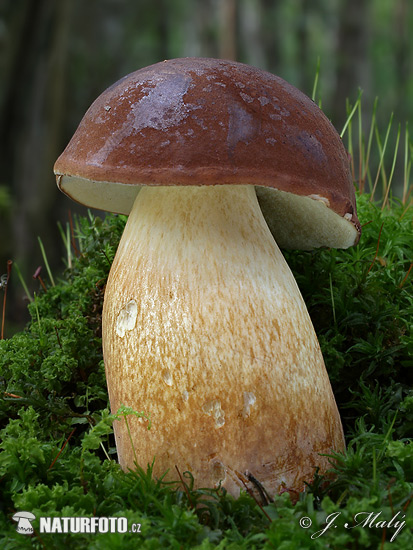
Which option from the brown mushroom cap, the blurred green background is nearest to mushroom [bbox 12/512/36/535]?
the brown mushroom cap

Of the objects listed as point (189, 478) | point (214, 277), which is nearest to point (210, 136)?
point (214, 277)

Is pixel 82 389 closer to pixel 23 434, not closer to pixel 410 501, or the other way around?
pixel 23 434

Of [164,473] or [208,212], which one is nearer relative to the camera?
[164,473]

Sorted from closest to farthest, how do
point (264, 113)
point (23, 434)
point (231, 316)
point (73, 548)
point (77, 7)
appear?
point (73, 548) < point (264, 113) < point (231, 316) < point (23, 434) < point (77, 7)

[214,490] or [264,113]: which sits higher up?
[264,113]

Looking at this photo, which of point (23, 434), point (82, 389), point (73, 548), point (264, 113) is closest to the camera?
point (73, 548)

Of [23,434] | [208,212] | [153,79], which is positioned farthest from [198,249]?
[23,434]

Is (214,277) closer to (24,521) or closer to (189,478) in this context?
(189,478)
